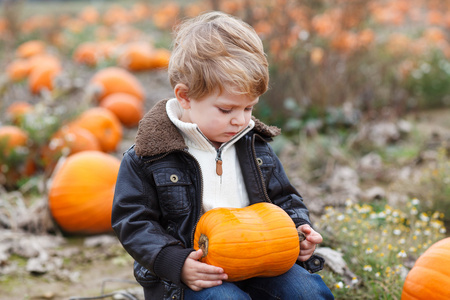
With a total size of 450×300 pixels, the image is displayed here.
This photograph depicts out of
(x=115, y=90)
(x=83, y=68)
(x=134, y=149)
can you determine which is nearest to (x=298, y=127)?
(x=115, y=90)

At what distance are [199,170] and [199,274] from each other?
45 cm

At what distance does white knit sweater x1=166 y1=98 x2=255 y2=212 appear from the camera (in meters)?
2.13

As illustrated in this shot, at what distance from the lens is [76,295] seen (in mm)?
2904

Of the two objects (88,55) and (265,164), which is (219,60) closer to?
(265,164)

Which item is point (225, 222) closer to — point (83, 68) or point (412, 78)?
point (412, 78)

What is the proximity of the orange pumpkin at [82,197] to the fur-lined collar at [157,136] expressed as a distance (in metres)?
1.73

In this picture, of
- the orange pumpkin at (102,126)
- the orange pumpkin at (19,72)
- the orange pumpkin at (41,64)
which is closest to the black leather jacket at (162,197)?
the orange pumpkin at (102,126)

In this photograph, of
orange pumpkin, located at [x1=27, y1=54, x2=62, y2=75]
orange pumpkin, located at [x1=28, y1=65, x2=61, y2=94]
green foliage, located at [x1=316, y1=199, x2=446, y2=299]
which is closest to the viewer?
green foliage, located at [x1=316, y1=199, x2=446, y2=299]

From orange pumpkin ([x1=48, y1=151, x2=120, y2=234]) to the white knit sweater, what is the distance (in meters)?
1.75

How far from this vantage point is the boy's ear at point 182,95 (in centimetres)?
204

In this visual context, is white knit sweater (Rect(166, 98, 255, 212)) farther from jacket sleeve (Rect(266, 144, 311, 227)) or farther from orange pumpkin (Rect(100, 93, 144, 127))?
orange pumpkin (Rect(100, 93, 144, 127))

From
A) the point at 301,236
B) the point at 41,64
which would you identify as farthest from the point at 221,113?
the point at 41,64

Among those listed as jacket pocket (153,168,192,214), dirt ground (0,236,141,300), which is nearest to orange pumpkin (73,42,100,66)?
dirt ground (0,236,141,300)

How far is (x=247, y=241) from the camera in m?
1.90
